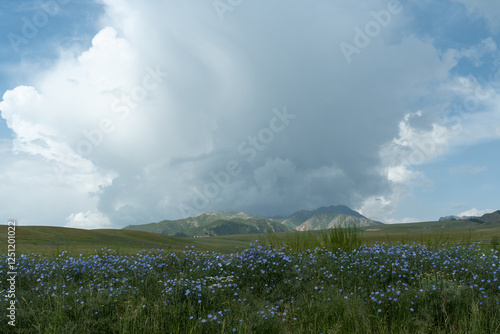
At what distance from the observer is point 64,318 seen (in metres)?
6.75

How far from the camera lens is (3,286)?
10.3 metres

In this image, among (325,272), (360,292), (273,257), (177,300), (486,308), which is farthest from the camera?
(273,257)

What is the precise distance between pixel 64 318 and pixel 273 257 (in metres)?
5.72

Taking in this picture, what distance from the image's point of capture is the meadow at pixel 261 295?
6.40 meters

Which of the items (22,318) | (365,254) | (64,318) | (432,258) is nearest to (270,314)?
(64,318)

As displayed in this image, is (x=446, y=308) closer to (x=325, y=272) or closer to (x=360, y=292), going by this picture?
(x=360, y=292)

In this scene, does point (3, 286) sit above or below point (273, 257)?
below

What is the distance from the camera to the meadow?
6403 millimetres

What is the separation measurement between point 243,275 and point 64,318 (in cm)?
452

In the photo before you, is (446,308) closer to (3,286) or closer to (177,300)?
(177,300)

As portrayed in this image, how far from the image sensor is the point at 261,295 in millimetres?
8852

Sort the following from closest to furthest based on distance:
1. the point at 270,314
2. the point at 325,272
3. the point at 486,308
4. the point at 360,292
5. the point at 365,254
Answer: the point at 270,314 → the point at 486,308 → the point at 360,292 → the point at 325,272 → the point at 365,254

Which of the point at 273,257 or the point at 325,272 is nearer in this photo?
the point at 325,272

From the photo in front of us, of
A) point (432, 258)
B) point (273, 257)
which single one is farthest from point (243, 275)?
point (432, 258)
